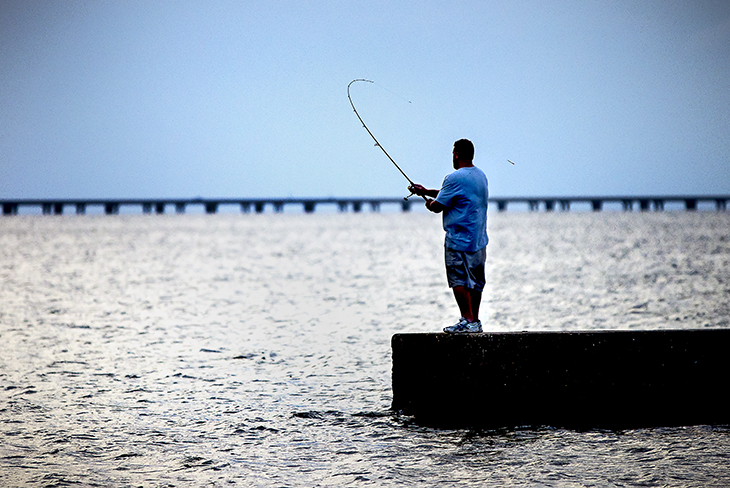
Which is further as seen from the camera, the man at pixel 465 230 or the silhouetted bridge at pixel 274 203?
the silhouetted bridge at pixel 274 203

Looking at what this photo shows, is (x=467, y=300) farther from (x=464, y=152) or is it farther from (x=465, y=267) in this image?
(x=464, y=152)

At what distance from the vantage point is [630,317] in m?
11.0

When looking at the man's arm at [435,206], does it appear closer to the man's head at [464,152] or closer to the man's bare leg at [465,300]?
the man's head at [464,152]

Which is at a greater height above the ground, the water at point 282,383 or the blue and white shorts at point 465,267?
the blue and white shorts at point 465,267

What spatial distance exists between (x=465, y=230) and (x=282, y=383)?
235 centimetres

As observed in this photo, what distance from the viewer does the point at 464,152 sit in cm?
618

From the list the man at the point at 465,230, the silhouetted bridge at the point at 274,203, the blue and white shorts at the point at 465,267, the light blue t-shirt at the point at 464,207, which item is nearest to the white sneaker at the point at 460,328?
the man at the point at 465,230

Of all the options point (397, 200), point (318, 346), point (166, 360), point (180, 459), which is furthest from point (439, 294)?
point (397, 200)

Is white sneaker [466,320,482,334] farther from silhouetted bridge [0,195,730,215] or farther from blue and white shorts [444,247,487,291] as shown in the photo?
silhouetted bridge [0,195,730,215]

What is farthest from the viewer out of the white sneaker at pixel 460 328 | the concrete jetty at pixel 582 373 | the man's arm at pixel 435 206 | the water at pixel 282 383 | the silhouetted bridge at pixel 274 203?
the silhouetted bridge at pixel 274 203

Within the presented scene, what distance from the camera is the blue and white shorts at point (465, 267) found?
610cm

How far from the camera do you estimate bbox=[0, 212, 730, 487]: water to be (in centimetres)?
465

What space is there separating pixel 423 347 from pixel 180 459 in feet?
6.45

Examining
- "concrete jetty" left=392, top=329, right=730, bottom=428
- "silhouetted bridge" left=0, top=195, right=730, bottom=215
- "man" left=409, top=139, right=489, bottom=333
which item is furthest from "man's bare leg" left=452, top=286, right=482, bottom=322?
"silhouetted bridge" left=0, top=195, right=730, bottom=215
